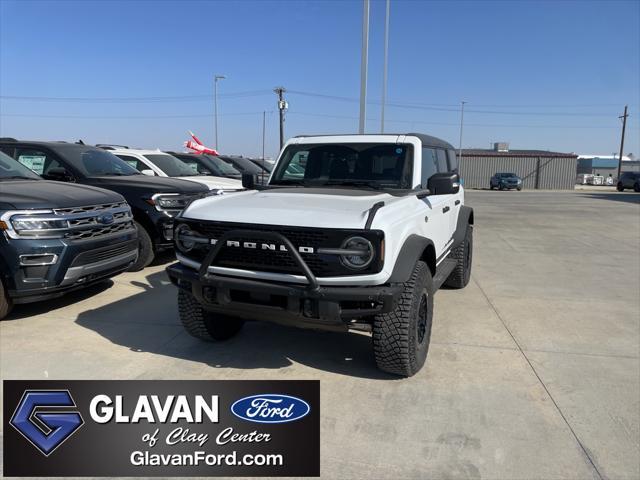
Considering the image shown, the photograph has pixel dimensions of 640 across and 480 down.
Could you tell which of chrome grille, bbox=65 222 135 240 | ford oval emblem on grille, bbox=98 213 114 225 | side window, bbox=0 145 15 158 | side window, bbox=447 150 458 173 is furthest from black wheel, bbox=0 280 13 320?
side window, bbox=447 150 458 173

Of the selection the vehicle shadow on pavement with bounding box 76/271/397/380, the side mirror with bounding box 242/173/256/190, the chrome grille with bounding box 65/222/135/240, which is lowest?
the vehicle shadow on pavement with bounding box 76/271/397/380

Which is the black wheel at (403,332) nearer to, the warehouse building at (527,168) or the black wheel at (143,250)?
the black wheel at (143,250)

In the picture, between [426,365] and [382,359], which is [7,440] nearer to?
[382,359]

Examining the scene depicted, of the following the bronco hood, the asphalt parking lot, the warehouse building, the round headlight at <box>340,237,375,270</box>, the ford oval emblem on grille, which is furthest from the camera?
the warehouse building

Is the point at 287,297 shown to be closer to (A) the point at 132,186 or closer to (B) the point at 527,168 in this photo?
(A) the point at 132,186

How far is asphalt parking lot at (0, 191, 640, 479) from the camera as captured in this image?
105 inches

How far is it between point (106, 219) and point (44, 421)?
296 cm

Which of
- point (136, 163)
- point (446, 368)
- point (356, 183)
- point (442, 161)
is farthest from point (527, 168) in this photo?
point (446, 368)

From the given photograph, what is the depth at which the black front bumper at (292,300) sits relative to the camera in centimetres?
303

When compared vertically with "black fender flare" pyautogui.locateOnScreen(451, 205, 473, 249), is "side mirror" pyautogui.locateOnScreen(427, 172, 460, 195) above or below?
above

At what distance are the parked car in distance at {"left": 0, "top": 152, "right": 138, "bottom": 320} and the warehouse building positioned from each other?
40.4 metres

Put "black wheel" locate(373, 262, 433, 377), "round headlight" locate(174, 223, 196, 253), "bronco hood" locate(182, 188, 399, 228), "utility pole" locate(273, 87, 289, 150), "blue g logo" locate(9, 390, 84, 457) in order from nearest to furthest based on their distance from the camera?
1. "blue g logo" locate(9, 390, 84, 457)
2. "bronco hood" locate(182, 188, 399, 228)
3. "black wheel" locate(373, 262, 433, 377)
4. "round headlight" locate(174, 223, 196, 253)
5. "utility pole" locate(273, 87, 289, 150)

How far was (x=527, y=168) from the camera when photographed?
43031 millimetres

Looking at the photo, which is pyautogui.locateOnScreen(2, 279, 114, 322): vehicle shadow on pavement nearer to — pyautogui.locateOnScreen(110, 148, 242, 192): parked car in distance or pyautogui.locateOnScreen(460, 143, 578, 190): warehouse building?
pyautogui.locateOnScreen(110, 148, 242, 192): parked car in distance
